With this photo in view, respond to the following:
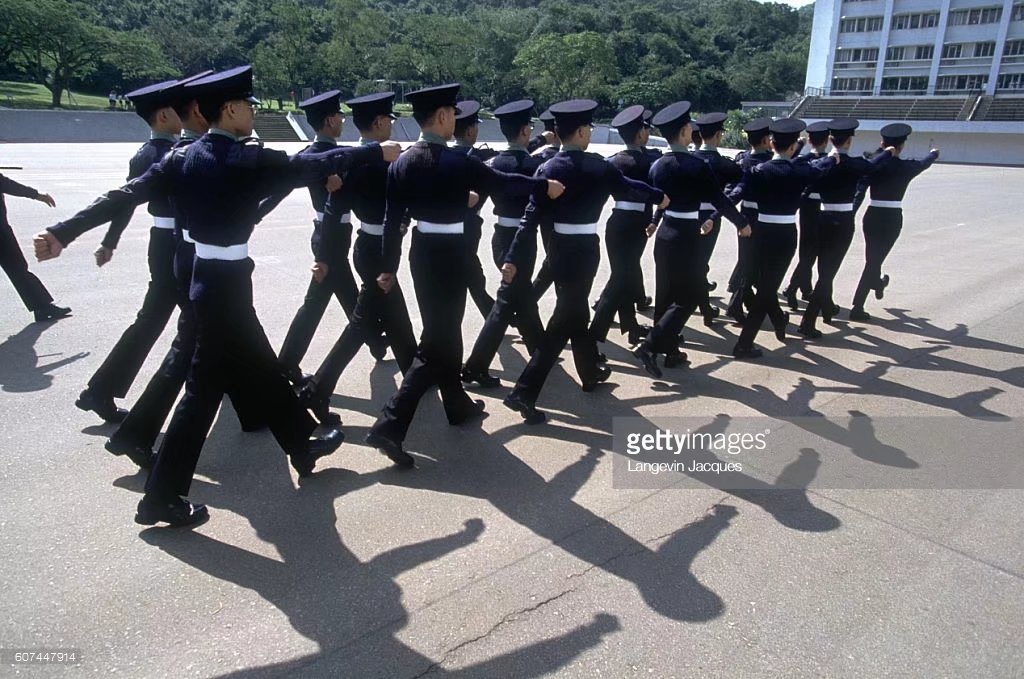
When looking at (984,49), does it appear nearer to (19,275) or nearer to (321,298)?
(321,298)

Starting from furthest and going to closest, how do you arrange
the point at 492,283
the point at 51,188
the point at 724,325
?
the point at 51,188 < the point at 492,283 < the point at 724,325

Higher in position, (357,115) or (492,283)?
(357,115)

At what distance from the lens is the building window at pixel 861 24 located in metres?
59.4

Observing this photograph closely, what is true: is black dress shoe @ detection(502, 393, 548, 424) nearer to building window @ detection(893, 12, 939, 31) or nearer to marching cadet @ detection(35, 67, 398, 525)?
marching cadet @ detection(35, 67, 398, 525)

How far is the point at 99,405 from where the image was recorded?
4.48m

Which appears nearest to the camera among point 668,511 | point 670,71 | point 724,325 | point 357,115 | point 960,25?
point 668,511

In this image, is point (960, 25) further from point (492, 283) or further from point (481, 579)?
point (481, 579)

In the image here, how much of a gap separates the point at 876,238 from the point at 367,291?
5.46 metres

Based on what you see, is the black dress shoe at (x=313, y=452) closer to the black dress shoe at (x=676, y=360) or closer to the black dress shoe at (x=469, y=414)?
the black dress shoe at (x=469, y=414)

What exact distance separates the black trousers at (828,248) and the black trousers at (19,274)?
7170 mm

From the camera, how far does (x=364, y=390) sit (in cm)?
527

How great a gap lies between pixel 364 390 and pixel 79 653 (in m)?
2.81

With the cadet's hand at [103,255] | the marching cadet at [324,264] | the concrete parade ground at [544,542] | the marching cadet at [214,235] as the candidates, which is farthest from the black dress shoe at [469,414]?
the cadet's hand at [103,255]

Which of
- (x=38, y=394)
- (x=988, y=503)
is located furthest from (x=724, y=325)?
(x=38, y=394)
